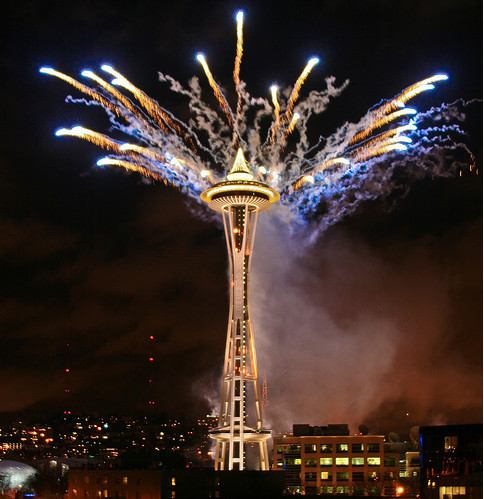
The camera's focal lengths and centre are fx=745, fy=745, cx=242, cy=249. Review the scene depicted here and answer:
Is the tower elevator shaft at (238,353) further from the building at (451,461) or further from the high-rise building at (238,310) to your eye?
the building at (451,461)

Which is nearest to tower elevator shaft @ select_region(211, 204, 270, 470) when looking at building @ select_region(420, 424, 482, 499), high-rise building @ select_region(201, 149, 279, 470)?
high-rise building @ select_region(201, 149, 279, 470)

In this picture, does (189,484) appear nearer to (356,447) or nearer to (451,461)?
(451,461)

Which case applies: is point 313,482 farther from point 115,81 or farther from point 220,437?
point 115,81

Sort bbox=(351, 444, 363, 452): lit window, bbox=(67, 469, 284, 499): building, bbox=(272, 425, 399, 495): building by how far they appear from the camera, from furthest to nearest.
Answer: bbox=(351, 444, 363, 452): lit window < bbox=(272, 425, 399, 495): building < bbox=(67, 469, 284, 499): building

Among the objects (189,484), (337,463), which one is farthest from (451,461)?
(337,463)

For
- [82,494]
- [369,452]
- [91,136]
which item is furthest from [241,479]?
[369,452]

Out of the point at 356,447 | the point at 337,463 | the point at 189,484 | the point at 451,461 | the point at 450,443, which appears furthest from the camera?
the point at 337,463

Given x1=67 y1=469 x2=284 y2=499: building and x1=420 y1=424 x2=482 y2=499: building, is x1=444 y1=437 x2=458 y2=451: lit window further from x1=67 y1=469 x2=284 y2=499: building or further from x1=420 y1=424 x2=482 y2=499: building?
x1=67 y1=469 x2=284 y2=499: building
